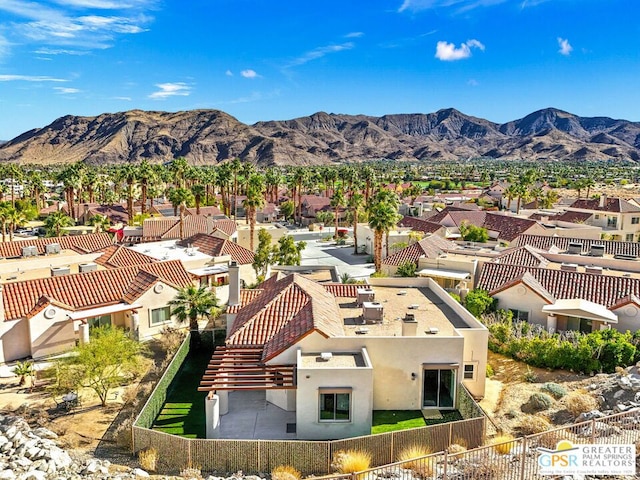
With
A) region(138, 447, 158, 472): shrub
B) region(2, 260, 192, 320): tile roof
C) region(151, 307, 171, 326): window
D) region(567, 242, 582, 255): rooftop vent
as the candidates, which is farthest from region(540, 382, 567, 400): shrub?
region(567, 242, 582, 255): rooftop vent

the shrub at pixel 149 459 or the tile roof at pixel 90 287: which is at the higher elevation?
the tile roof at pixel 90 287

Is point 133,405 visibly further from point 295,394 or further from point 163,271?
point 163,271

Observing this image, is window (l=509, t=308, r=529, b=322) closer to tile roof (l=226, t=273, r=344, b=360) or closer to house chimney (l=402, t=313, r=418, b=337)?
tile roof (l=226, t=273, r=344, b=360)

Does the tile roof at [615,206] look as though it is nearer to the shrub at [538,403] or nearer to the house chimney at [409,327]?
the shrub at [538,403]

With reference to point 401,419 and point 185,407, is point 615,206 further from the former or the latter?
point 185,407

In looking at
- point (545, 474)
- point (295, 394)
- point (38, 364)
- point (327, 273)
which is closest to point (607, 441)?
point (545, 474)

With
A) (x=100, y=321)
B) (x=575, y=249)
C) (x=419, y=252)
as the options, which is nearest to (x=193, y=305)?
(x=100, y=321)

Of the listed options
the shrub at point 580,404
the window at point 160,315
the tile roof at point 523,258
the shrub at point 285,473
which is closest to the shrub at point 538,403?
the shrub at point 580,404
